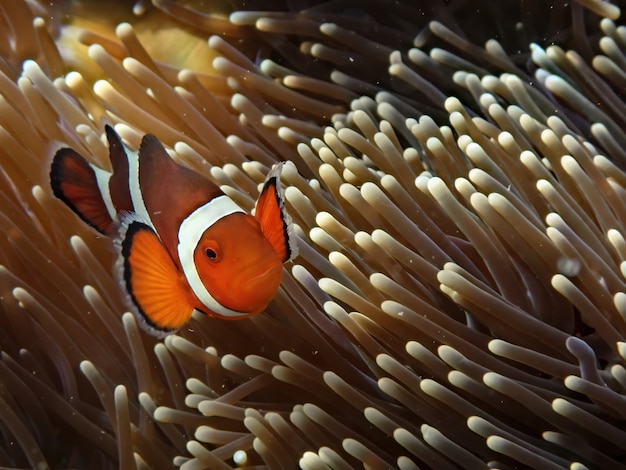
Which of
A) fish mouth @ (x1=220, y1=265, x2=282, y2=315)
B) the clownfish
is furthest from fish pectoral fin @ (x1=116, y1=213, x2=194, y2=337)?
fish mouth @ (x1=220, y1=265, x2=282, y2=315)

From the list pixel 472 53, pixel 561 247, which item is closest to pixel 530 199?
pixel 561 247

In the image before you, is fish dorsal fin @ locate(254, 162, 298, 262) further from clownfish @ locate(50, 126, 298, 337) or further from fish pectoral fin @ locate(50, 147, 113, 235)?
fish pectoral fin @ locate(50, 147, 113, 235)

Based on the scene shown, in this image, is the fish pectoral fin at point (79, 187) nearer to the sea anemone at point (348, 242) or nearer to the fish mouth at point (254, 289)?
the sea anemone at point (348, 242)

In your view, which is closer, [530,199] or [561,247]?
[561,247]

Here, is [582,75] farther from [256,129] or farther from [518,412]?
[518,412]

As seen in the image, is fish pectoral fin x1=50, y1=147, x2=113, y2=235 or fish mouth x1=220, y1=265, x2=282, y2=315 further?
fish pectoral fin x1=50, y1=147, x2=113, y2=235

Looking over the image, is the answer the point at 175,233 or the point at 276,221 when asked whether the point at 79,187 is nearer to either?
the point at 175,233
